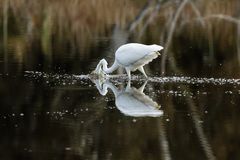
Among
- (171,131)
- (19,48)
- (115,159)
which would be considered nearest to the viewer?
(115,159)

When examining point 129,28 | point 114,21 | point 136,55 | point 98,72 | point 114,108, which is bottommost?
point 114,108

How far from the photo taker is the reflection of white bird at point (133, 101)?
950 centimetres

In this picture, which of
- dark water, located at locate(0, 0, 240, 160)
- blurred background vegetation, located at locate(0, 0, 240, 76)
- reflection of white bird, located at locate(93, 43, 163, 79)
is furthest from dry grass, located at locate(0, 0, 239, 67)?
reflection of white bird, located at locate(93, 43, 163, 79)

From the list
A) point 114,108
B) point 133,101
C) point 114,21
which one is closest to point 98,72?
point 133,101

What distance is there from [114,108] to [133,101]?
0.58 metres

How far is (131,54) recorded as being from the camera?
1162 cm

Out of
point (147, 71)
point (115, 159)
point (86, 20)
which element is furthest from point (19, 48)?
point (115, 159)

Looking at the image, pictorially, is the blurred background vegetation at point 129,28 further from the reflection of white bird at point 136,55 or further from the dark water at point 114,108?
the reflection of white bird at point 136,55

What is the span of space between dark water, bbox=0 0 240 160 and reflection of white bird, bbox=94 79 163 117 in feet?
0.04

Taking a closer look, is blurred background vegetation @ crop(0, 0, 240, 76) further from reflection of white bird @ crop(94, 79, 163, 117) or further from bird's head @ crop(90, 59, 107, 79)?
reflection of white bird @ crop(94, 79, 163, 117)

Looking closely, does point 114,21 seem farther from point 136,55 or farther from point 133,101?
point 133,101

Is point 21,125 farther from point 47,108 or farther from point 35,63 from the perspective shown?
point 35,63

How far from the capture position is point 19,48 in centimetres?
1477

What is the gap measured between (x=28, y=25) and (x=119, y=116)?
9.74 meters
